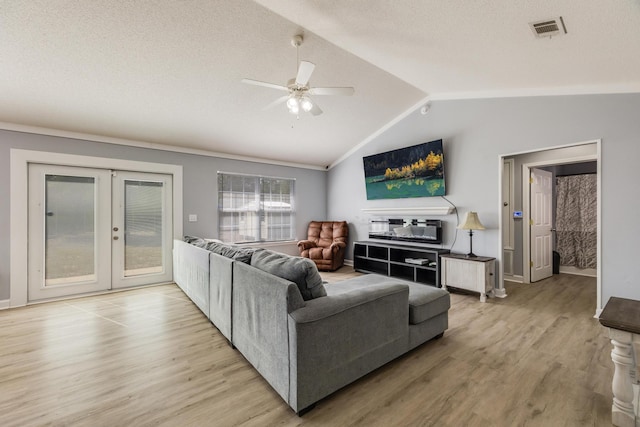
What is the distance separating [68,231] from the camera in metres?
4.02

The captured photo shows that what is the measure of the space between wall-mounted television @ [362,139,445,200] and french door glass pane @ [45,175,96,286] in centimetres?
470

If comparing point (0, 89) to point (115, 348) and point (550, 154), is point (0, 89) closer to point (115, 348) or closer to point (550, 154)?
point (115, 348)

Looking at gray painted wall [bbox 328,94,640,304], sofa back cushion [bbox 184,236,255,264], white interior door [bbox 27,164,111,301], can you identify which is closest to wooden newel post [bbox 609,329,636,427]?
gray painted wall [bbox 328,94,640,304]

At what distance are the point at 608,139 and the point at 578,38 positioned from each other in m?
1.45

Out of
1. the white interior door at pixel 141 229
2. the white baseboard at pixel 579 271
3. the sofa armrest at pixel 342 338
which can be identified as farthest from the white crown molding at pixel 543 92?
the white interior door at pixel 141 229

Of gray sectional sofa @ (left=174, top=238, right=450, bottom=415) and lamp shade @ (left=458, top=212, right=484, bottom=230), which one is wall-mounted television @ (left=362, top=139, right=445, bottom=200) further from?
gray sectional sofa @ (left=174, top=238, right=450, bottom=415)

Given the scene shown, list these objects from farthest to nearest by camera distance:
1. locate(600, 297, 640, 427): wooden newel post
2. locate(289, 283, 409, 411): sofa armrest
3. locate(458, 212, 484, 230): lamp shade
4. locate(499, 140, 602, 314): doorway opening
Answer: locate(499, 140, 602, 314): doorway opening < locate(458, 212, 484, 230): lamp shade < locate(289, 283, 409, 411): sofa armrest < locate(600, 297, 640, 427): wooden newel post

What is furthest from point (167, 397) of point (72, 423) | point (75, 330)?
point (75, 330)

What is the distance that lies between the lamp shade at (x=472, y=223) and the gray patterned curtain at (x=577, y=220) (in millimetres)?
2769

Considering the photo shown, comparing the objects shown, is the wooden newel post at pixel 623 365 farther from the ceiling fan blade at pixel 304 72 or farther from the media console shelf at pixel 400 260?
the media console shelf at pixel 400 260

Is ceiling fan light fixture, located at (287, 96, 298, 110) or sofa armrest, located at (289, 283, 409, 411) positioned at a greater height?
ceiling fan light fixture, located at (287, 96, 298, 110)

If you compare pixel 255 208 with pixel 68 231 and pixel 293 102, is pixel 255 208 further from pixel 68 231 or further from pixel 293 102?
pixel 293 102

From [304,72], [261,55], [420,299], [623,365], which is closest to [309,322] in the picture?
[420,299]

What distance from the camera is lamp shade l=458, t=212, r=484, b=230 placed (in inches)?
154
